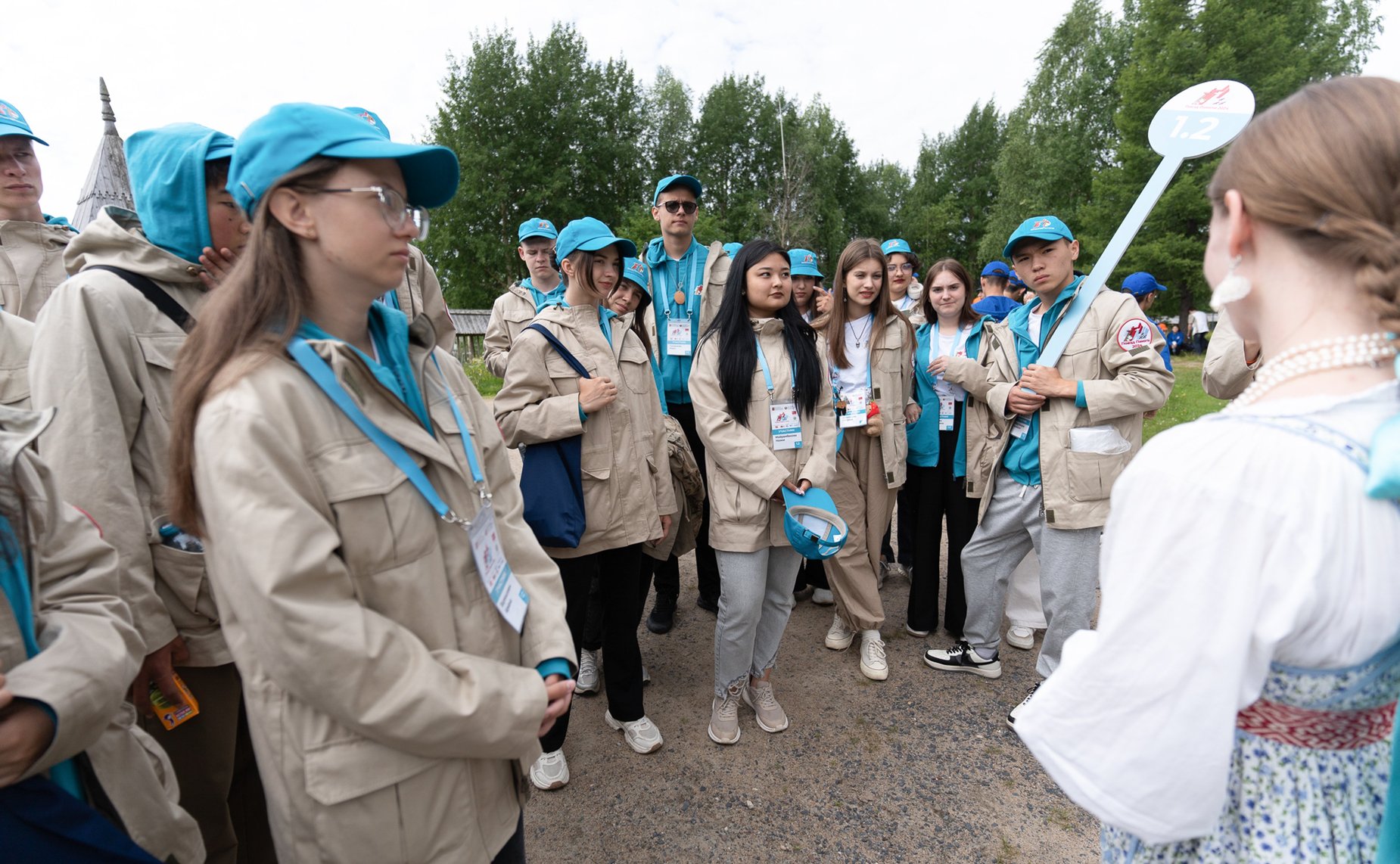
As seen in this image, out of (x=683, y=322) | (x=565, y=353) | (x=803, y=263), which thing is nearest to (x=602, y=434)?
(x=565, y=353)

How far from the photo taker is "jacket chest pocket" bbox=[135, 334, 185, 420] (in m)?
1.83

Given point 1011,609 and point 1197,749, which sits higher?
point 1197,749

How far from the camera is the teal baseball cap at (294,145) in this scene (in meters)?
1.28

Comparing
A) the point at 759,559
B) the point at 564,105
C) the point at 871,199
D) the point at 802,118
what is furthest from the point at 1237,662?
the point at 871,199

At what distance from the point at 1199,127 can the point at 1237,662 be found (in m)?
3.02

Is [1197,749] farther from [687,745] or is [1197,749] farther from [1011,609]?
[1011,609]

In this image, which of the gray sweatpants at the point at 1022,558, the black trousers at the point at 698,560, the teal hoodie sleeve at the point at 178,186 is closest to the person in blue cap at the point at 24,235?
the teal hoodie sleeve at the point at 178,186

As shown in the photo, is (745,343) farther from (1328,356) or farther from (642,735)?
(1328,356)

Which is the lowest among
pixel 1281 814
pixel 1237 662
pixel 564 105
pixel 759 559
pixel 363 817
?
pixel 759 559

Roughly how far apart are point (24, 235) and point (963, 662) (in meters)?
5.70

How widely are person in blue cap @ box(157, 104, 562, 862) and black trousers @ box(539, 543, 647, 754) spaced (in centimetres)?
151

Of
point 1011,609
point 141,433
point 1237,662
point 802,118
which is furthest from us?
point 802,118

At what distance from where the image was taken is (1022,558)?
12.3ft

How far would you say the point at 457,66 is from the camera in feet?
101
